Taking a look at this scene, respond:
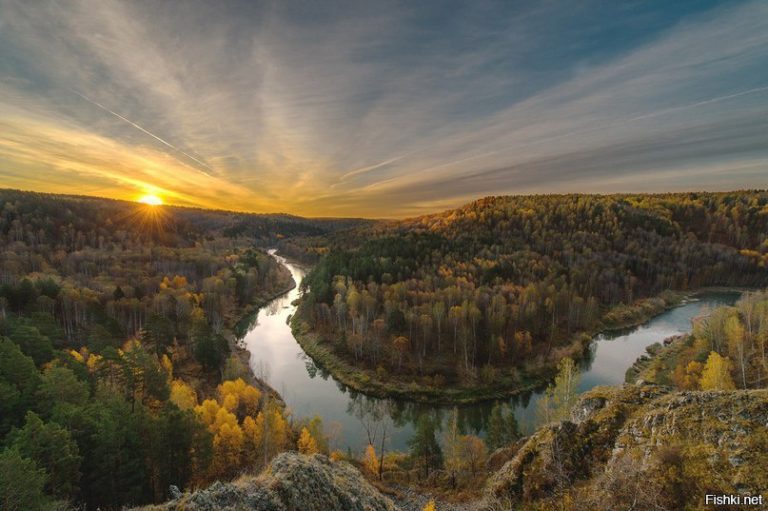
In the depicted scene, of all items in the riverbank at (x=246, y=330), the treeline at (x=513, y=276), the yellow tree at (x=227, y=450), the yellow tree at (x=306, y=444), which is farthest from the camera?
the treeline at (x=513, y=276)

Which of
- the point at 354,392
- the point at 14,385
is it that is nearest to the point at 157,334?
the point at 14,385

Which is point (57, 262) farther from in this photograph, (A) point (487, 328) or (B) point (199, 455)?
(A) point (487, 328)

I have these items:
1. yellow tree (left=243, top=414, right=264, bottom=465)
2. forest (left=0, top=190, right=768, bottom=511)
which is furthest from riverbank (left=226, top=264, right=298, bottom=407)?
yellow tree (left=243, top=414, right=264, bottom=465)

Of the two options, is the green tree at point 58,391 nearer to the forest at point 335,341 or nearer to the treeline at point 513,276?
the forest at point 335,341

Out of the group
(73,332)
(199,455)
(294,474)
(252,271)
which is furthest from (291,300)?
(294,474)

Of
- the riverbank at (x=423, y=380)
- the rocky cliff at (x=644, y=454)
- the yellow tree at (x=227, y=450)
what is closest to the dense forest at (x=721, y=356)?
the riverbank at (x=423, y=380)

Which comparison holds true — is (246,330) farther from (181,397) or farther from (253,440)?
(253,440)
